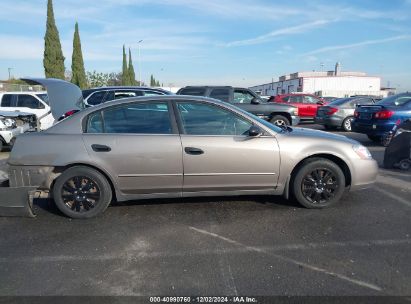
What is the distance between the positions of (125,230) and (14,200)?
1.50 m

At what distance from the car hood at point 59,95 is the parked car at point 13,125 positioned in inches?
126

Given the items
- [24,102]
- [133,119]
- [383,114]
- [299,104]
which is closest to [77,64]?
[24,102]

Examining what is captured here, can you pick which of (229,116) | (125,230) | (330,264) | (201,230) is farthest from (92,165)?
(330,264)

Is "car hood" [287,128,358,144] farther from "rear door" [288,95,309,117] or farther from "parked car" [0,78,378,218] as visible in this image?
"rear door" [288,95,309,117]

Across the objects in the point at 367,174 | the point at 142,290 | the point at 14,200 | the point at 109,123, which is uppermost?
the point at 109,123

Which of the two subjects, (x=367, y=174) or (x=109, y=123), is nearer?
(x=109, y=123)

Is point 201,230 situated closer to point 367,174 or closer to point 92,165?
point 92,165

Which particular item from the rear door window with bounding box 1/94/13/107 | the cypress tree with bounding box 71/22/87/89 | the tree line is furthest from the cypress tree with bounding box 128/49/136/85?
the rear door window with bounding box 1/94/13/107

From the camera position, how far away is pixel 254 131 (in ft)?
13.9

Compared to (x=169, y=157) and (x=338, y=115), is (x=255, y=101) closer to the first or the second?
(x=338, y=115)

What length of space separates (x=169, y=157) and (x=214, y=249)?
1283 millimetres

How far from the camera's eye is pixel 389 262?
3160 millimetres

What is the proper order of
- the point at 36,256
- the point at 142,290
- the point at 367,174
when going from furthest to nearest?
the point at 367,174 < the point at 36,256 < the point at 142,290

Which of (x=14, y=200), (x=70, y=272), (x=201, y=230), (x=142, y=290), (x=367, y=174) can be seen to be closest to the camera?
(x=142, y=290)
